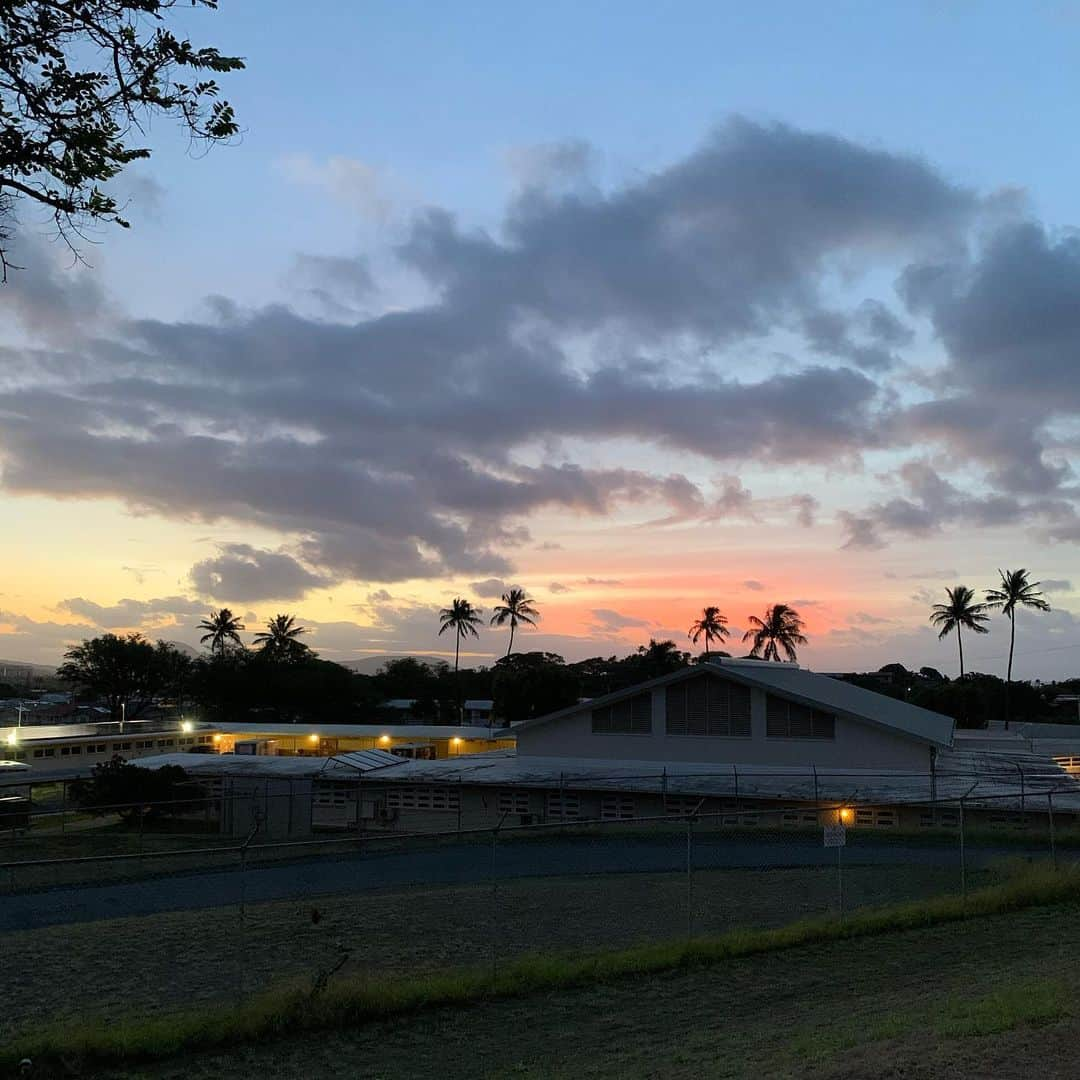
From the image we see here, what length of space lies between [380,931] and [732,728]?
22718 millimetres

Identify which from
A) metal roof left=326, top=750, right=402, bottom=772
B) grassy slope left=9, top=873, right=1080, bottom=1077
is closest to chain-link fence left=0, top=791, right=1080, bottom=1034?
grassy slope left=9, top=873, right=1080, bottom=1077

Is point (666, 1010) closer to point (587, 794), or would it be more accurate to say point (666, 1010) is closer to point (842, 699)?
point (587, 794)

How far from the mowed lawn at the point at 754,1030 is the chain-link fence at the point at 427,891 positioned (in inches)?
55.2

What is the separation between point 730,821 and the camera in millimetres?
30969

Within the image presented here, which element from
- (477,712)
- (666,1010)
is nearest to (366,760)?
(666,1010)

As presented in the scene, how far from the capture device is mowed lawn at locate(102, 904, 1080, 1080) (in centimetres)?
862

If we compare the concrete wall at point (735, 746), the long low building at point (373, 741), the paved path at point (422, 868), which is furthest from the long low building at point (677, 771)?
the long low building at point (373, 741)

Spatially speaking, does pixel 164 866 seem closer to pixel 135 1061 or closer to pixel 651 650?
pixel 135 1061

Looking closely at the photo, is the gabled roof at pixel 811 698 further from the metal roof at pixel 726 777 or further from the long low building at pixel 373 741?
the long low building at pixel 373 741

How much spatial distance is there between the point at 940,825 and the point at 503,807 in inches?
526

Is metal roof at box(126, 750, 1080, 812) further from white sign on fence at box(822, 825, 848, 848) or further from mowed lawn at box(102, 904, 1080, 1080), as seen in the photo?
mowed lawn at box(102, 904, 1080, 1080)

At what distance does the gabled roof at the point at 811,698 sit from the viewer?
35438mm

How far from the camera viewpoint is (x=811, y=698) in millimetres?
35781

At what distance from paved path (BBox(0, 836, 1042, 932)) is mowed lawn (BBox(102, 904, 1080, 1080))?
7760 millimetres
